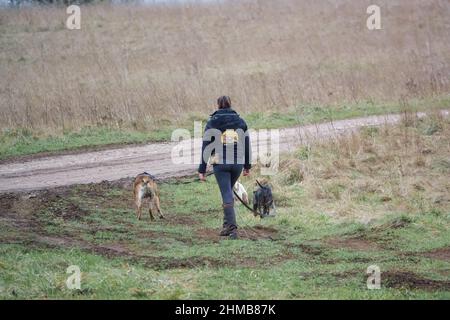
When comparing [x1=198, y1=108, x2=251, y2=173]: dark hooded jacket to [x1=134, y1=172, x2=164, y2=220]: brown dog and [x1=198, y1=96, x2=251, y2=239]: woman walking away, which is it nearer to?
[x1=198, y1=96, x2=251, y2=239]: woman walking away

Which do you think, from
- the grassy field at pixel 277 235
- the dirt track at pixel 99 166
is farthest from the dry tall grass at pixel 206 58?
the grassy field at pixel 277 235

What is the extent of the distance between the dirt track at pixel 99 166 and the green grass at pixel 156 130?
99cm

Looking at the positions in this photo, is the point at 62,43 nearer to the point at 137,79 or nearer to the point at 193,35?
the point at 193,35

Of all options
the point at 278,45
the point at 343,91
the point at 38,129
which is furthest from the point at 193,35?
the point at 38,129

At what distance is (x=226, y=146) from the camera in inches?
444

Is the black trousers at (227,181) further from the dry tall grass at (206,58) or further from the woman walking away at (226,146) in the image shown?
the dry tall grass at (206,58)

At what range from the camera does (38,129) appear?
21797 millimetres

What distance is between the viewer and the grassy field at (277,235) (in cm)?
855

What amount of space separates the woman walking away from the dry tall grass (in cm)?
1158

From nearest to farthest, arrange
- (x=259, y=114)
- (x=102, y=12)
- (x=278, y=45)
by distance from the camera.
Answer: (x=259, y=114), (x=278, y=45), (x=102, y=12)

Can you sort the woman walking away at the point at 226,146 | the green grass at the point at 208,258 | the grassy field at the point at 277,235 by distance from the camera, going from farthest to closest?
the woman walking away at the point at 226,146
the grassy field at the point at 277,235
the green grass at the point at 208,258

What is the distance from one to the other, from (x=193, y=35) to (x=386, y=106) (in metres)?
14.5

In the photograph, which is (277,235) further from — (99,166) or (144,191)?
(99,166)

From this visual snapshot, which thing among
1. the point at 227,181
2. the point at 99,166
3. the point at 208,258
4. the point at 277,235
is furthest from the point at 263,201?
the point at 99,166
